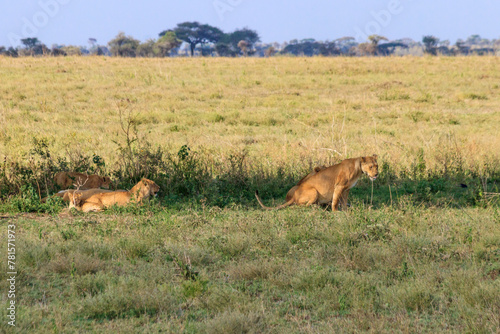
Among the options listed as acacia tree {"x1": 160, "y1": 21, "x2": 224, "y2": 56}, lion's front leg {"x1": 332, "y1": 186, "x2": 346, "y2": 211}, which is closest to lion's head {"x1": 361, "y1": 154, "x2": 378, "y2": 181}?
lion's front leg {"x1": 332, "y1": 186, "x2": 346, "y2": 211}

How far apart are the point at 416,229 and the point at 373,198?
1.82 meters

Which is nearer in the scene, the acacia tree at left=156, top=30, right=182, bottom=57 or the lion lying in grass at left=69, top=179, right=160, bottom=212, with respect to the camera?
the lion lying in grass at left=69, top=179, right=160, bottom=212

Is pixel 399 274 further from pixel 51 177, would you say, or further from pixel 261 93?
pixel 261 93

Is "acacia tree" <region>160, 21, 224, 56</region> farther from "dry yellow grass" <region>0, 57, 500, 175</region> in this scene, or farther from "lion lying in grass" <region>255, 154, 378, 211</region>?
"lion lying in grass" <region>255, 154, 378, 211</region>

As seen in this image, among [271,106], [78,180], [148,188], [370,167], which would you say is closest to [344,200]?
[370,167]

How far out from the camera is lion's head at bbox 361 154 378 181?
22.5 ft

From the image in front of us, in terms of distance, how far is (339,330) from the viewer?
369 cm

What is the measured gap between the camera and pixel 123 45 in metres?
67.1

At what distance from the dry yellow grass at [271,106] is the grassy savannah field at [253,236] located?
4.6 inches

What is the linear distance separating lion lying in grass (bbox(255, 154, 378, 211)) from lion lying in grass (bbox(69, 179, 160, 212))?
1415 millimetres

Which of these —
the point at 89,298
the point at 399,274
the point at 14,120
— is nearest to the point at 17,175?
the point at 89,298

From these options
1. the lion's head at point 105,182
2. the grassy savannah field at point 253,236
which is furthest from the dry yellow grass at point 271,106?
the lion's head at point 105,182

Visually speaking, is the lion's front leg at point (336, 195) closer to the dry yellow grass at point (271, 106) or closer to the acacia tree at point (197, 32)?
the dry yellow grass at point (271, 106)

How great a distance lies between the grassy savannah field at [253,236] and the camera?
13.2 ft
